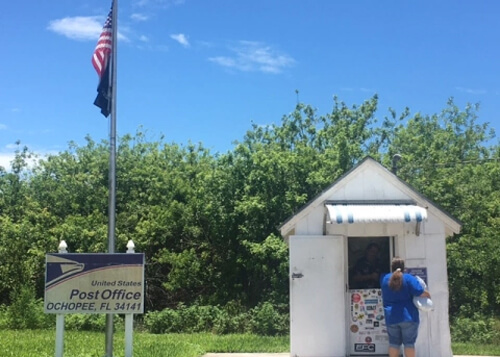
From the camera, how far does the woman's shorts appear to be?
8539 mm

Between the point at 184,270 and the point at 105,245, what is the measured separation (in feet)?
9.56

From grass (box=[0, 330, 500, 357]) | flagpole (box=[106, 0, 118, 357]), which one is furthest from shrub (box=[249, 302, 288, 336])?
flagpole (box=[106, 0, 118, 357])

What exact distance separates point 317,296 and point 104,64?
5.55 m

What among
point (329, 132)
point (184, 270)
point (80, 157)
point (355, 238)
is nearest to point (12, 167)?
point (80, 157)

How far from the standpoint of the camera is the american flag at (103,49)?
1034 centimetres

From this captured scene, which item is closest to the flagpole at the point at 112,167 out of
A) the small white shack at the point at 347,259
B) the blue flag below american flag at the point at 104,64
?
the blue flag below american flag at the point at 104,64

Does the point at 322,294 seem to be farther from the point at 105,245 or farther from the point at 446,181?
the point at 105,245

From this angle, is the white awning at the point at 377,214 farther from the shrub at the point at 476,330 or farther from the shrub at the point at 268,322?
A: the shrub at the point at 268,322

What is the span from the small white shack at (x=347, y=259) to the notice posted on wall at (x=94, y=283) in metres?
2.74

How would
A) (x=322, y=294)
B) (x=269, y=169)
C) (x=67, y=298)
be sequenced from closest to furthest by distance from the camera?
(x=67, y=298), (x=322, y=294), (x=269, y=169)

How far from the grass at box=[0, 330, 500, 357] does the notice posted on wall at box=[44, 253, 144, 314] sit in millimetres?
1958

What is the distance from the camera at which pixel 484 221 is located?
57.5ft

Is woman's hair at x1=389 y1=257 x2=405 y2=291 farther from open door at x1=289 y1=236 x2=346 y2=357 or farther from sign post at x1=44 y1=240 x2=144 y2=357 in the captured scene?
sign post at x1=44 y1=240 x2=144 y2=357

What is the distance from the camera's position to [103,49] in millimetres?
10398
